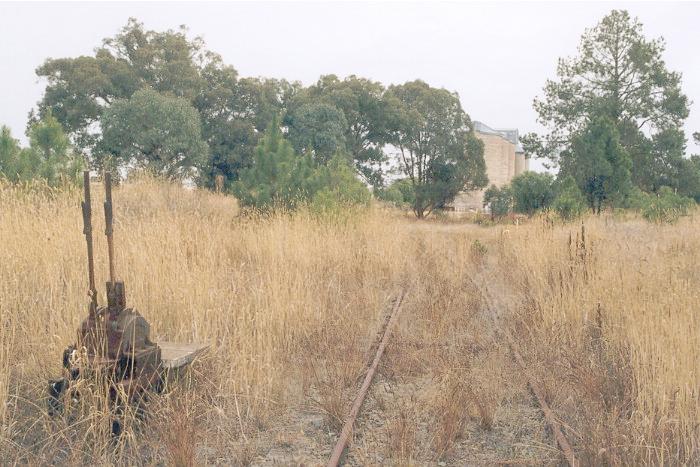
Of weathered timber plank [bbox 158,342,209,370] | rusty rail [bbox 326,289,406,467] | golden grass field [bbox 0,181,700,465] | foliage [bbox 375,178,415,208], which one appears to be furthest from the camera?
foliage [bbox 375,178,415,208]

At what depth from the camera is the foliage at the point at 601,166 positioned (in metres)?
21.6

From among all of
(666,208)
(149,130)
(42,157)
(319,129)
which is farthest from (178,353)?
(319,129)

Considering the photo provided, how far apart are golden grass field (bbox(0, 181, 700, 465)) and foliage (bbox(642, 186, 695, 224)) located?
11.7m

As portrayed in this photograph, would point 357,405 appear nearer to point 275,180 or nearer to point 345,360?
point 345,360

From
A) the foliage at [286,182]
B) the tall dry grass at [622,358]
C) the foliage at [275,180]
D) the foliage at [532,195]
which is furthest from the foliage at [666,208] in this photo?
the tall dry grass at [622,358]

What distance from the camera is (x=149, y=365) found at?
4094mm

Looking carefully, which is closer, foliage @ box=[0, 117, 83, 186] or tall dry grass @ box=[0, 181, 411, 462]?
tall dry grass @ box=[0, 181, 411, 462]

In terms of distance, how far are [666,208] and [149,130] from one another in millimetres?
26557

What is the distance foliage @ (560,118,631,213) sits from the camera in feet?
71.0

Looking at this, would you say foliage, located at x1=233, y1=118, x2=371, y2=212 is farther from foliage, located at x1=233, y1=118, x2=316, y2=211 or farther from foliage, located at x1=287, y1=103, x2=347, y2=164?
foliage, located at x1=287, y1=103, x2=347, y2=164

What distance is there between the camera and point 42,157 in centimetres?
1566

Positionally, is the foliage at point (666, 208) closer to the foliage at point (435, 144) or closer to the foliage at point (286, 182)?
the foliage at point (286, 182)

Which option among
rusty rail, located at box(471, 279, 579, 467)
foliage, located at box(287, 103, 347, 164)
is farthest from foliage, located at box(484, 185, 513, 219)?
rusty rail, located at box(471, 279, 579, 467)

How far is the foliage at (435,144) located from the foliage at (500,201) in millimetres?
1818
